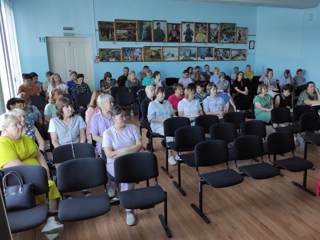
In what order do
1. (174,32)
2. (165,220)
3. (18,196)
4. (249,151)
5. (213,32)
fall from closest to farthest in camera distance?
(18,196) → (165,220) → (249,151) → (174,32) → (213,32)

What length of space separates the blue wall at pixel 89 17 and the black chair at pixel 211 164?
716 cm

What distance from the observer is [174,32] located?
1046 cm

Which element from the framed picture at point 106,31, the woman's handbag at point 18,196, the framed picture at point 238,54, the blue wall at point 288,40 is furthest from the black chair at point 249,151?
the framed picture at point 238,54

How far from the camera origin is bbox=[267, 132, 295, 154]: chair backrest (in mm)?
3828

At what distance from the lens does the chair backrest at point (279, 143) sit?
3.83 meters

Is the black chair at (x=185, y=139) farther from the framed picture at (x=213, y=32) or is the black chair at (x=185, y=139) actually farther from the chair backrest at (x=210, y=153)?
the framed picture at (x=213, y=32)

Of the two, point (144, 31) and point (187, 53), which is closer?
point (144, 31)

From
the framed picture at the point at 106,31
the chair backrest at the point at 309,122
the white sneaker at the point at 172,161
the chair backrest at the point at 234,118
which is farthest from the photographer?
the framed picture at the point at 106,31

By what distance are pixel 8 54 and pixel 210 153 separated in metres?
6.20

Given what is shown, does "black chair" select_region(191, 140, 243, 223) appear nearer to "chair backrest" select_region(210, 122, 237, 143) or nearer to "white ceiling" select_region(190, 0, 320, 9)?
"chair backrest" select_region(210, 122, 237, 143)

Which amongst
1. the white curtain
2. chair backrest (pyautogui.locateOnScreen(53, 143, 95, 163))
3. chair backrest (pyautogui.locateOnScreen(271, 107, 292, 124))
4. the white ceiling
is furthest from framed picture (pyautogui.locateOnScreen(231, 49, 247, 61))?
chair backrest (pyautogui.locateOnScreen(53, 143, 95, 163))

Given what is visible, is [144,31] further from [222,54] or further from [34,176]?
[34,176]

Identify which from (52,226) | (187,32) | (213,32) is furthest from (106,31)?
(52,226)

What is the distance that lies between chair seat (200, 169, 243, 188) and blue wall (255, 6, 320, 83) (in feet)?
25.3
